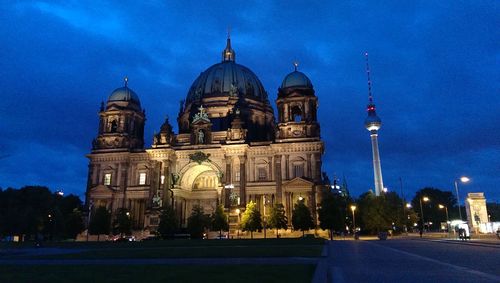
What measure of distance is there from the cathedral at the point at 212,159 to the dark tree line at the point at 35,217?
7.27 meters

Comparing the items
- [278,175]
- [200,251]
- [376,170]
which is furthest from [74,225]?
[376,170]

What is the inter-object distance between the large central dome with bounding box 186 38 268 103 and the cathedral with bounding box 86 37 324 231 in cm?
218

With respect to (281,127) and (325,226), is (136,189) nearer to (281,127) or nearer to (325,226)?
(281,127)

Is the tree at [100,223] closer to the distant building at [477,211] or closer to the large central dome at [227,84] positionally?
the large central dome at [227,84]

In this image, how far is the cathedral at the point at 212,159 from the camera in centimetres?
7244

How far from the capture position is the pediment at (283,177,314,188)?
69125mm

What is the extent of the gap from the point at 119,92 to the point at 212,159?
30.4 metres

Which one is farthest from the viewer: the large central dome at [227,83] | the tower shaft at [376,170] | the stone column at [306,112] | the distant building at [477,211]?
the tower shaft at [376,170]

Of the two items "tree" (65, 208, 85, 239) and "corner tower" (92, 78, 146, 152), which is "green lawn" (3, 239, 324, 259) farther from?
"corner tower" (92, 78, 146, 152)

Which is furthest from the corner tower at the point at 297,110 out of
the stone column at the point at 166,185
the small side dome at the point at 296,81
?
the stone column at the point at 166,185

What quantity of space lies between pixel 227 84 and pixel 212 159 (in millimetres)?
Result: 24544

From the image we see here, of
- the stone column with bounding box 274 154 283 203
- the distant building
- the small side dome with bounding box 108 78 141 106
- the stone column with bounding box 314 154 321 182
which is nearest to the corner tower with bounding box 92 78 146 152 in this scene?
the small side dome with bounding box 108 78 141 106

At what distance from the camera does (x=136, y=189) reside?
79.4m

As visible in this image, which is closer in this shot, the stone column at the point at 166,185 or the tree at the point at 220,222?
the tree at the point at 220,222
